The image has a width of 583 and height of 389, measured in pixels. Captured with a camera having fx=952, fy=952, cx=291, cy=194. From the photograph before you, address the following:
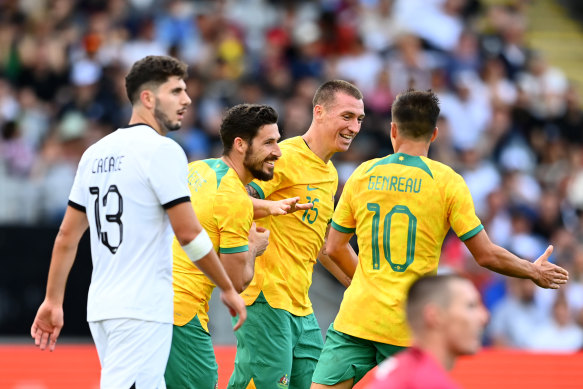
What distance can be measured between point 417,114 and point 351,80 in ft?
28.6

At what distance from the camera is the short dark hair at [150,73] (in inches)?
214

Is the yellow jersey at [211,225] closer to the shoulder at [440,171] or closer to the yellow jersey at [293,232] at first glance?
the yellow jersey at [293,232]

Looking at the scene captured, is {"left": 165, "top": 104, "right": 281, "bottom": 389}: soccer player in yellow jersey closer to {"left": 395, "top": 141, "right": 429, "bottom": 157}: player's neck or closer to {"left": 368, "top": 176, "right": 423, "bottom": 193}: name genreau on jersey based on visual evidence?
{"left": 368, "top": 176, "right": 423, "bottom": 193}: name genreau on jersey

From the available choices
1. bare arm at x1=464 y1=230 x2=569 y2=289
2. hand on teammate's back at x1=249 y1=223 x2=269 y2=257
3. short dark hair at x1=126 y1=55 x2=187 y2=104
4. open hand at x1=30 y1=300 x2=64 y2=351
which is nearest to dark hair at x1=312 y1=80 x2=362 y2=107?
hand on teammate's back at x1=249 y1=223 x2=269 y2=257

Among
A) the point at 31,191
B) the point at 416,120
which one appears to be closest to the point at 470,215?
the point at 416,120

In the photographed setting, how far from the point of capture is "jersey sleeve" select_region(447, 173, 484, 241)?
602 cm

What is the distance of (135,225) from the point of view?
5.23 metres

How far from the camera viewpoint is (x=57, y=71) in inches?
561

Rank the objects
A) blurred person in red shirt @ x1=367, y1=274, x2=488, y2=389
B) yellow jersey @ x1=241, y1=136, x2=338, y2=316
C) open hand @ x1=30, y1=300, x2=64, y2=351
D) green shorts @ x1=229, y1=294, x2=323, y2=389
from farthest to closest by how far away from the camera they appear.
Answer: yellow jersey @ x1=241, y1=136, x2=338, y2=316, green shorts @ x1=229, y1=294, x2=323, y2=389, open hand @ x1=30, y1=300, x2=64, y2=351, blurred person in red shirt @ x1=367, y1=274, x2=488, y2=389

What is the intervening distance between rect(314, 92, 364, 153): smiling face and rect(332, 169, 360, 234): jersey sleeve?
0.93m

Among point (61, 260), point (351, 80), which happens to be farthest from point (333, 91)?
point (351, 80)

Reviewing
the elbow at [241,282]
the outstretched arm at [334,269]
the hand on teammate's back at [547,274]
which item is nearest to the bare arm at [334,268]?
the outstretched arm at [334,269]

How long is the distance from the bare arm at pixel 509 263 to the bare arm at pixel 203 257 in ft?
5.53

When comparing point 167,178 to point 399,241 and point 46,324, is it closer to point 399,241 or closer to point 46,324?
point 46,324
